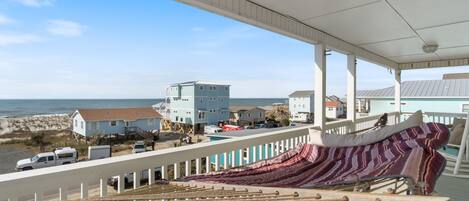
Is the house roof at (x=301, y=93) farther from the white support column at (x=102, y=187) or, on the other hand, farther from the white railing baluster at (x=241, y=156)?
the white support column at (x=102, y=187)

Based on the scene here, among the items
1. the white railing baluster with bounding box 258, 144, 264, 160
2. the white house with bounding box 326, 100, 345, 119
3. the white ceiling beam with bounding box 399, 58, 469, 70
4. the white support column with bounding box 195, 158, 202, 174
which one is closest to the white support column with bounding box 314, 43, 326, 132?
the white railing baluster with bounding box 258, 144, 264, 160

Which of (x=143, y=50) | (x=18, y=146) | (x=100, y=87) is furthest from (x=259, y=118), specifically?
(x=18, y=146)

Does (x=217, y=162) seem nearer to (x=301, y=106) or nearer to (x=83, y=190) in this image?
(x=83, y=190)

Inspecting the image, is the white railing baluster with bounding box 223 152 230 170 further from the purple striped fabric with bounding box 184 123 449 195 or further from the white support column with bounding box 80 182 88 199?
the white support column with bounding box 80 182 88 199

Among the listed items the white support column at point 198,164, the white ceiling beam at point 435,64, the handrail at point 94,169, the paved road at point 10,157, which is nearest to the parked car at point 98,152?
the paved road at point 10,157

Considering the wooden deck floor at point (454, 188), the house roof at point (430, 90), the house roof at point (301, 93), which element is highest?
the house roof at point (301, 93)

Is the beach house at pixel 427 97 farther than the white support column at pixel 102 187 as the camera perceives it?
Yes

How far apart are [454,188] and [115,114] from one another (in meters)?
22.2

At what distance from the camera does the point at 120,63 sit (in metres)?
31.2

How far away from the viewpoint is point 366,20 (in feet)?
11.0

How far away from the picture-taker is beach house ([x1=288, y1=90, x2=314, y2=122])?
32219 mm

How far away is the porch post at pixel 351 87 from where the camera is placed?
486 cm

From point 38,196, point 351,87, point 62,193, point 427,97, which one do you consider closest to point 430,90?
point 427,97

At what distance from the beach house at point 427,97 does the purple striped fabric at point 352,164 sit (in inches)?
528
